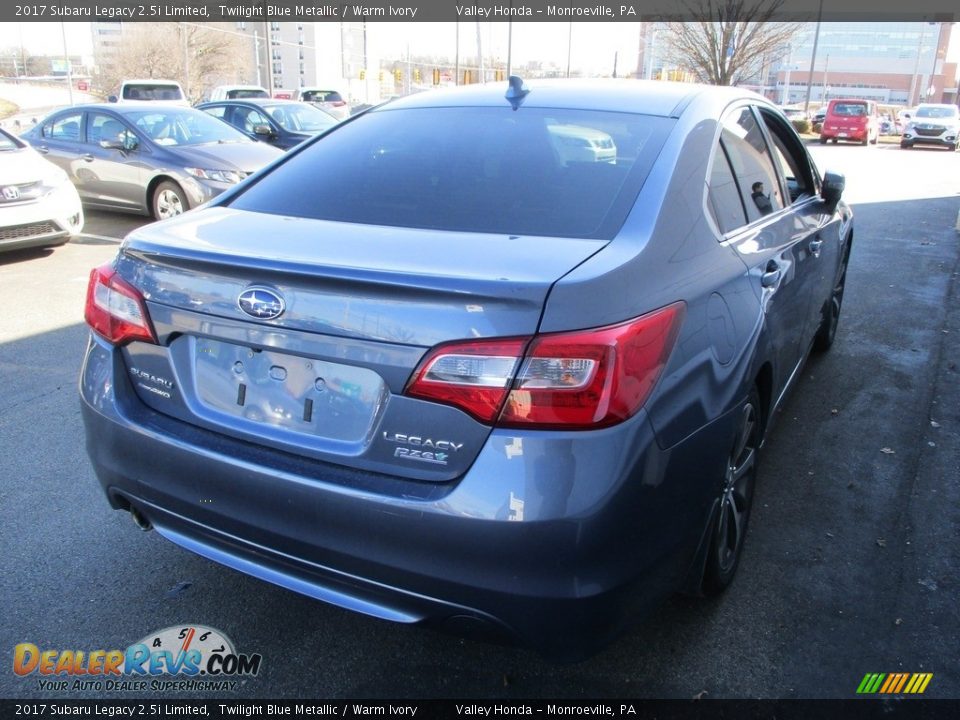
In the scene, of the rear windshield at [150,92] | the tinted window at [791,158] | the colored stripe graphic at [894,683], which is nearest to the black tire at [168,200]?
the tinted window at [791,158]

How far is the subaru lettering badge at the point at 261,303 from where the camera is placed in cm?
195

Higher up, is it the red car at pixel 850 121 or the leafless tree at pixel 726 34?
the leafless tree at pixel 726 34

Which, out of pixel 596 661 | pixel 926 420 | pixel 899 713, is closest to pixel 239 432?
pixel 596 661

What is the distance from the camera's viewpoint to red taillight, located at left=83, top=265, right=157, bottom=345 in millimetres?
2221

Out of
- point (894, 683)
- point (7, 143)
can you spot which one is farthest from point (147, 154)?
point (894, 683)

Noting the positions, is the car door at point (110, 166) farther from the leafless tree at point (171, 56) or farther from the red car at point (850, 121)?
the leafless tree at point (171, 56)

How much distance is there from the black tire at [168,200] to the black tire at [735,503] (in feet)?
27.0

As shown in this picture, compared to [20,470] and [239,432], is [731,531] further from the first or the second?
[20,470]

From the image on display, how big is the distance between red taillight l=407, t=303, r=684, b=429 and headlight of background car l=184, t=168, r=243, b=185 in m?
8.39

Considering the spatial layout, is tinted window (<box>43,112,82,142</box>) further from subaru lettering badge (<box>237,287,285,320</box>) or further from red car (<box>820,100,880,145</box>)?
red car (<box>820,100,880,145</box>)

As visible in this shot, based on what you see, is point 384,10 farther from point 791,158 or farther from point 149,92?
point 791,158

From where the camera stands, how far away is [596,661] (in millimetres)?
2492

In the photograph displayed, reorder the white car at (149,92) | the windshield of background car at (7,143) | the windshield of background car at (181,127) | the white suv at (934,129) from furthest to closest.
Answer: the white suv at (934,129)
the white car at (149,92)
the windshield of background car at (181,127)
the windshield of background car at (7,143)

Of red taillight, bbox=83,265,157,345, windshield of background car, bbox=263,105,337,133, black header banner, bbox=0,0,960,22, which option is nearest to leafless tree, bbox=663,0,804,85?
black header banner, bbox=0,0,960,22
